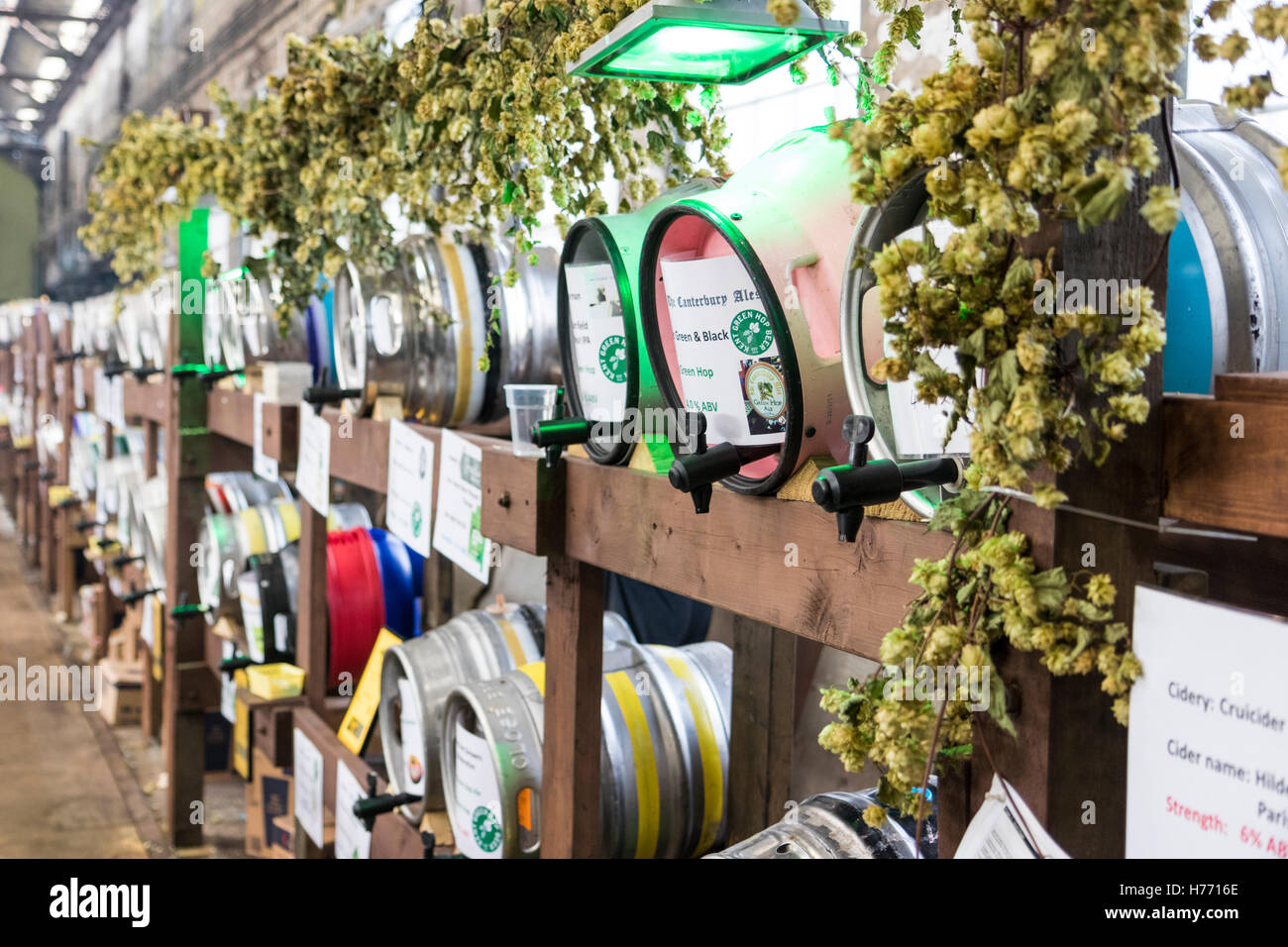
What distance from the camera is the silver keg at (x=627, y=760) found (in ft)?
5.75

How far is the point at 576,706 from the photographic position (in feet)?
5.25

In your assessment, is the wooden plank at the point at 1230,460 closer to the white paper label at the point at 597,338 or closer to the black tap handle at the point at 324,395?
the white paper label at the point at 597,338

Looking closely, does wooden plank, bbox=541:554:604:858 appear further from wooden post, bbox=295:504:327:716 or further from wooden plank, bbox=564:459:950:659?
wooden post, bbox=295:504:327:716

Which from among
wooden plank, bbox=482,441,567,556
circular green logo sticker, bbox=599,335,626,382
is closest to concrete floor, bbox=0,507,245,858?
wooden plank, bbox=482,441,567,556

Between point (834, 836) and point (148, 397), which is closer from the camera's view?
point (834, 836)

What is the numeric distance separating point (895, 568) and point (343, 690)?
2.29 metres

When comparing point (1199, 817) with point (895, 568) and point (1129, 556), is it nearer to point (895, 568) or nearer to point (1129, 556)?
point (1129, 556)

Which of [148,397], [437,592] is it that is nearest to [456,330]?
[437,592]

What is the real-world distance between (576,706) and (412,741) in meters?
0.67

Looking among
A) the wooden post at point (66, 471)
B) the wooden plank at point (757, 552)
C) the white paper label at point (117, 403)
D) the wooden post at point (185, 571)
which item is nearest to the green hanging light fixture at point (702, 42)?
the wooden plank at point (757, 552)

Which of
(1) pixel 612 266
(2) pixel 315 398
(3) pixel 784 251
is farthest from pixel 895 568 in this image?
(2) pixel 315 398

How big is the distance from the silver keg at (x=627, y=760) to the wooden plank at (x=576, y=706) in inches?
4.2

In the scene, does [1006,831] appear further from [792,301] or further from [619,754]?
[619,754]

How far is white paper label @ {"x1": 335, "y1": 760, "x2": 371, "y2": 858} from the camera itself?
2354 millimetres
